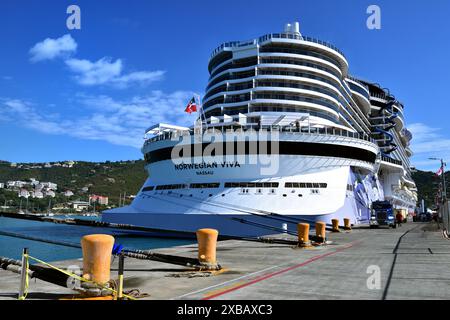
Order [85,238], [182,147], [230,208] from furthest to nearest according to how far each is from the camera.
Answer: [182,147]
[230,208]
[85,238]

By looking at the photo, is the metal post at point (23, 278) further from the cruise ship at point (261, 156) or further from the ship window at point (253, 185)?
the ship window at point (253, 185)

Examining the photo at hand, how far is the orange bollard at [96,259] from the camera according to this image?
7504 millimetres

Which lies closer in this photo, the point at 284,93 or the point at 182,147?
the point at 182,147

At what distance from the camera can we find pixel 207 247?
10992 millimetres

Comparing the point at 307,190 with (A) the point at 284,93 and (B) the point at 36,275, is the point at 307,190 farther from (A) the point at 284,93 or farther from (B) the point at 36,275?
(B) the point at 36,275

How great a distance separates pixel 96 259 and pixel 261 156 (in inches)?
998

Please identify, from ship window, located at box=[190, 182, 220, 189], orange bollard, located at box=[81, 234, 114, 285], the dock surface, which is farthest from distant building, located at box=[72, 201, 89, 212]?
orange bollard, located at box=[81, 234, 114, 285]

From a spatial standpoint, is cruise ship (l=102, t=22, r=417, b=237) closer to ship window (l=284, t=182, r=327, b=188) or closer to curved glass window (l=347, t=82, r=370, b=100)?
ship window (l=284, t=182, r=327, b=188)

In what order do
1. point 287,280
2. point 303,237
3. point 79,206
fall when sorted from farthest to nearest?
1. point 79,206
2. point 303,237
3. point 287,280

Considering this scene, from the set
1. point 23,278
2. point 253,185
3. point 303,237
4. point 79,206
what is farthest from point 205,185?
point 79,206

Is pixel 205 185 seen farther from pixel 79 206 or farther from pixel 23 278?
pixel 79 206

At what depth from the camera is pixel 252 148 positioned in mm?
32062
